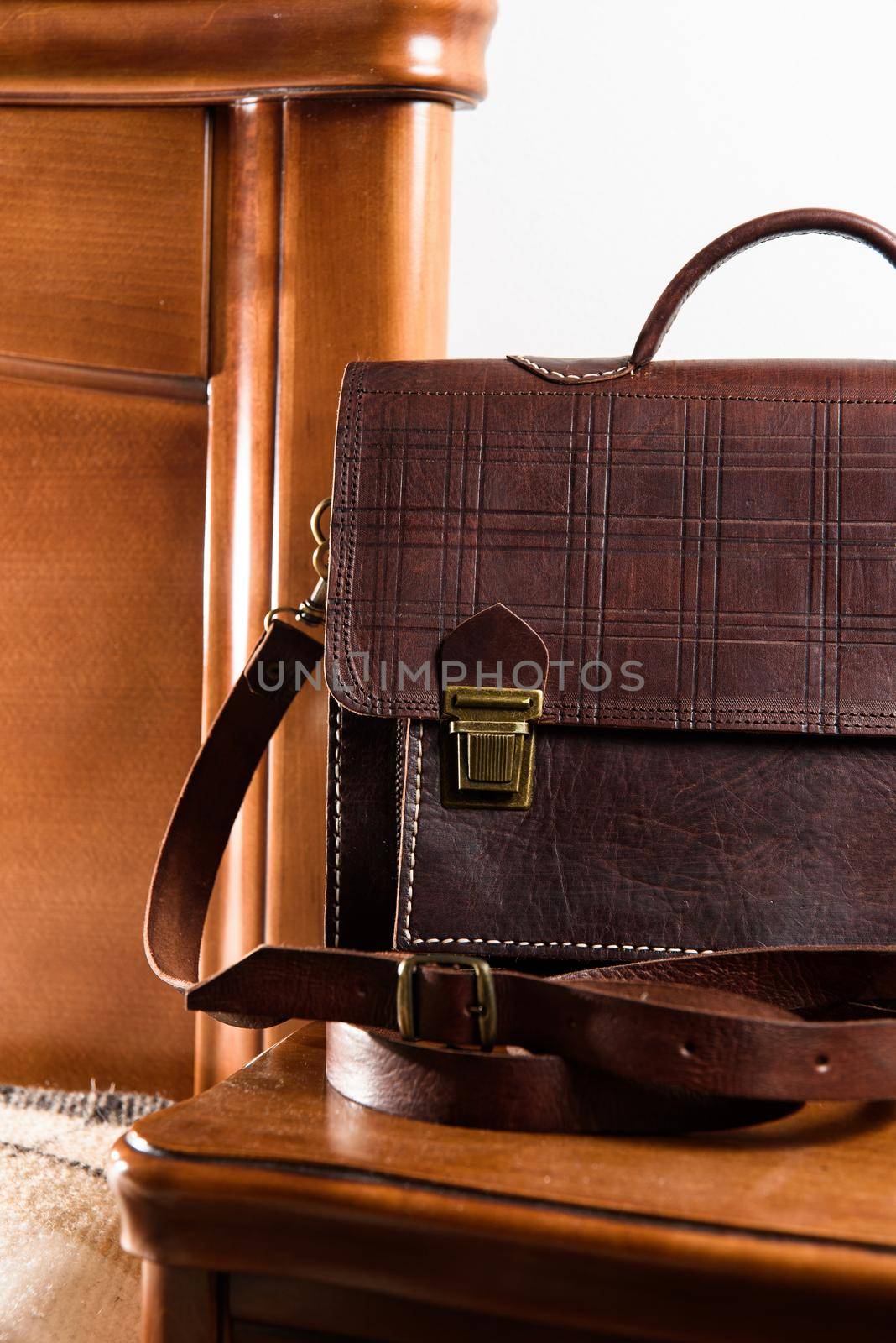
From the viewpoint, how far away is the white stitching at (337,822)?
0.69 meters

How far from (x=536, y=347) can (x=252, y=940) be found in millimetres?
515

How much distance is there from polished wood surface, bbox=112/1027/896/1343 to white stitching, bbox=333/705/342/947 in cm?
19

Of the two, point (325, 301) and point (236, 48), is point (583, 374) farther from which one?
point (236, 48)

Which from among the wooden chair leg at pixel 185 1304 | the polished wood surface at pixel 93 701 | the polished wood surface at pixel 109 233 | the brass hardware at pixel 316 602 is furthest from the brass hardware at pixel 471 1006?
the polished wood surface at pixel 109 233

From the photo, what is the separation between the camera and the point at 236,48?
2.60 ft

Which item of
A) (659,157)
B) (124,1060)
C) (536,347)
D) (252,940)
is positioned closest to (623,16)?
(659,157)

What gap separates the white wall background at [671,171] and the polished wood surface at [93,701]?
11.5 inches

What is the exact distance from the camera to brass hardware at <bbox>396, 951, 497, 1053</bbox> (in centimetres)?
52

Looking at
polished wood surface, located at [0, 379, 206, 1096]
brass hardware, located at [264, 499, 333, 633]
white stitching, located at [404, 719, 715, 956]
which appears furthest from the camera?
polished wood surface, located at [0, 379, 206, 1096]

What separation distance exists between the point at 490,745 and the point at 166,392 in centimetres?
40

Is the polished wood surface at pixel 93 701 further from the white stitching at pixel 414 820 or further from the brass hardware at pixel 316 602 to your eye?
the white stitching at pixel 414 820

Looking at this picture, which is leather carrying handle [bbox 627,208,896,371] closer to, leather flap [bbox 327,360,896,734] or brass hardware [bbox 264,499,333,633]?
leather flap [bbox 327,360,896,734]

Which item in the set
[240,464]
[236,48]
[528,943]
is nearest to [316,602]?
[240,464]

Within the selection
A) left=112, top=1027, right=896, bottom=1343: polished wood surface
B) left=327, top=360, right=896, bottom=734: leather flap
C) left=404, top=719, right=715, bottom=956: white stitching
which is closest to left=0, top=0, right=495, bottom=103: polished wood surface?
left=327, top=360, right=896, bottom=734: leather flap
